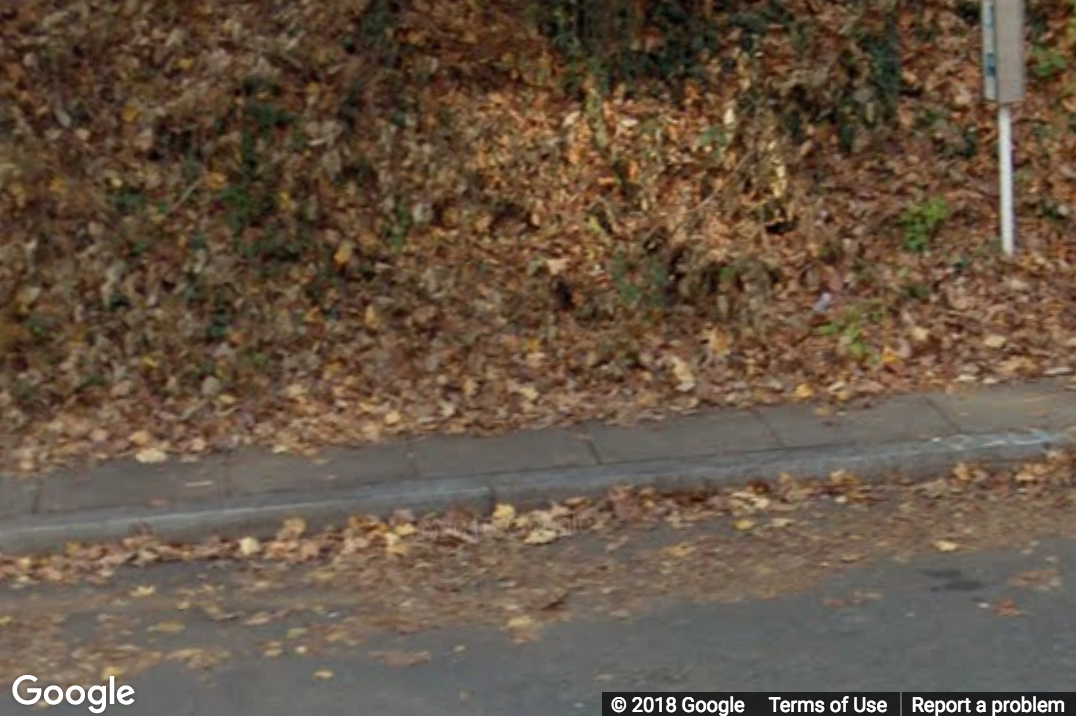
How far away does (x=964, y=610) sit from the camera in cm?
610

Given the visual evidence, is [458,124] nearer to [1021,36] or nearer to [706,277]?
[706,277]

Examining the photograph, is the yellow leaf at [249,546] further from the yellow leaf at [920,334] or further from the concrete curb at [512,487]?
the yellow leaf at [920,334]

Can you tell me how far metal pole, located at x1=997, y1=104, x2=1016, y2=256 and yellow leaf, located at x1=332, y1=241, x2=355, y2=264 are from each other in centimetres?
387

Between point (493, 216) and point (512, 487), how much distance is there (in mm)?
2822


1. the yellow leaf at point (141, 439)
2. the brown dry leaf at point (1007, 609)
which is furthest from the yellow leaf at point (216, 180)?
the brown dry leaf at point (1007, 609)

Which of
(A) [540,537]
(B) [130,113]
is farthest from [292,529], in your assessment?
(B) [130,113]

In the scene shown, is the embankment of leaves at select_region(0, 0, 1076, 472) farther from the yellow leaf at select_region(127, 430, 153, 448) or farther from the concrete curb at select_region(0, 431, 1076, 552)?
the concrete curb at select_region(0, 431, 1076, 552)

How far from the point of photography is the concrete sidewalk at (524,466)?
7539 millimetres

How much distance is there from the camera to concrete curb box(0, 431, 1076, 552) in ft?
24.5

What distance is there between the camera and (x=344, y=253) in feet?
31.8

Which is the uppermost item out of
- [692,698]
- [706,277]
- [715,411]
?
[706,277]

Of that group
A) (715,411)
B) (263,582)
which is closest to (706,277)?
(715,411)

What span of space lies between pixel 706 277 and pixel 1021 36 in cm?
226

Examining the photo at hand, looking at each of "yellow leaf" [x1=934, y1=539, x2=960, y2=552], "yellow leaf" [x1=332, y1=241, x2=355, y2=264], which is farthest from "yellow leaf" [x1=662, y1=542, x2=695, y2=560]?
"yellow leaf" [x1=332, y1=241, x2=355, y2=264]
